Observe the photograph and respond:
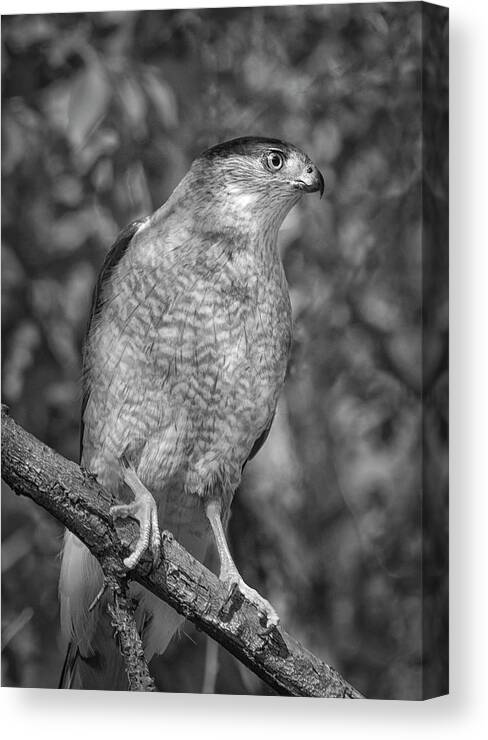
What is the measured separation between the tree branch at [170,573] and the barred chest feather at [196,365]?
23cm

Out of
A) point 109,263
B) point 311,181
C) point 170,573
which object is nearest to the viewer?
point 170,573

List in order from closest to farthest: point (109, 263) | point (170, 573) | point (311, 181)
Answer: point (170, 573)
point (311, 181)
point (109, 263)

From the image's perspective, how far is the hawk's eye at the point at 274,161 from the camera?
318 cm

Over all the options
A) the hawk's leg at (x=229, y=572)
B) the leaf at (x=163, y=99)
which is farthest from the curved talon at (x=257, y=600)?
the leaf at (x=163, y=99)

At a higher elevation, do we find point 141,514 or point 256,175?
point 256,175

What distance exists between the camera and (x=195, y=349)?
314 centimetres

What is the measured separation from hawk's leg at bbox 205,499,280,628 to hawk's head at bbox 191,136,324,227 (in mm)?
730

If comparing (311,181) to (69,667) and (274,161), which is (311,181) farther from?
(69,667)

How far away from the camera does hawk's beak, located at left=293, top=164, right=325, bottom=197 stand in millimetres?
3119

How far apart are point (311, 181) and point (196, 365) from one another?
517 mm

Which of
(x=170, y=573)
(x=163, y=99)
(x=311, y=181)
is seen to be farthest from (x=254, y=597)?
(x=163, y=99)

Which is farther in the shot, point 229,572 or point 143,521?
point 229,572

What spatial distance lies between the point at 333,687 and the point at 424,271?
100 centimetres

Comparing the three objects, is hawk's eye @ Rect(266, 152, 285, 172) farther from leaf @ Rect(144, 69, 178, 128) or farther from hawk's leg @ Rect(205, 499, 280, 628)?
hawk's leg @ Rect(205, 499, 280, 628)
